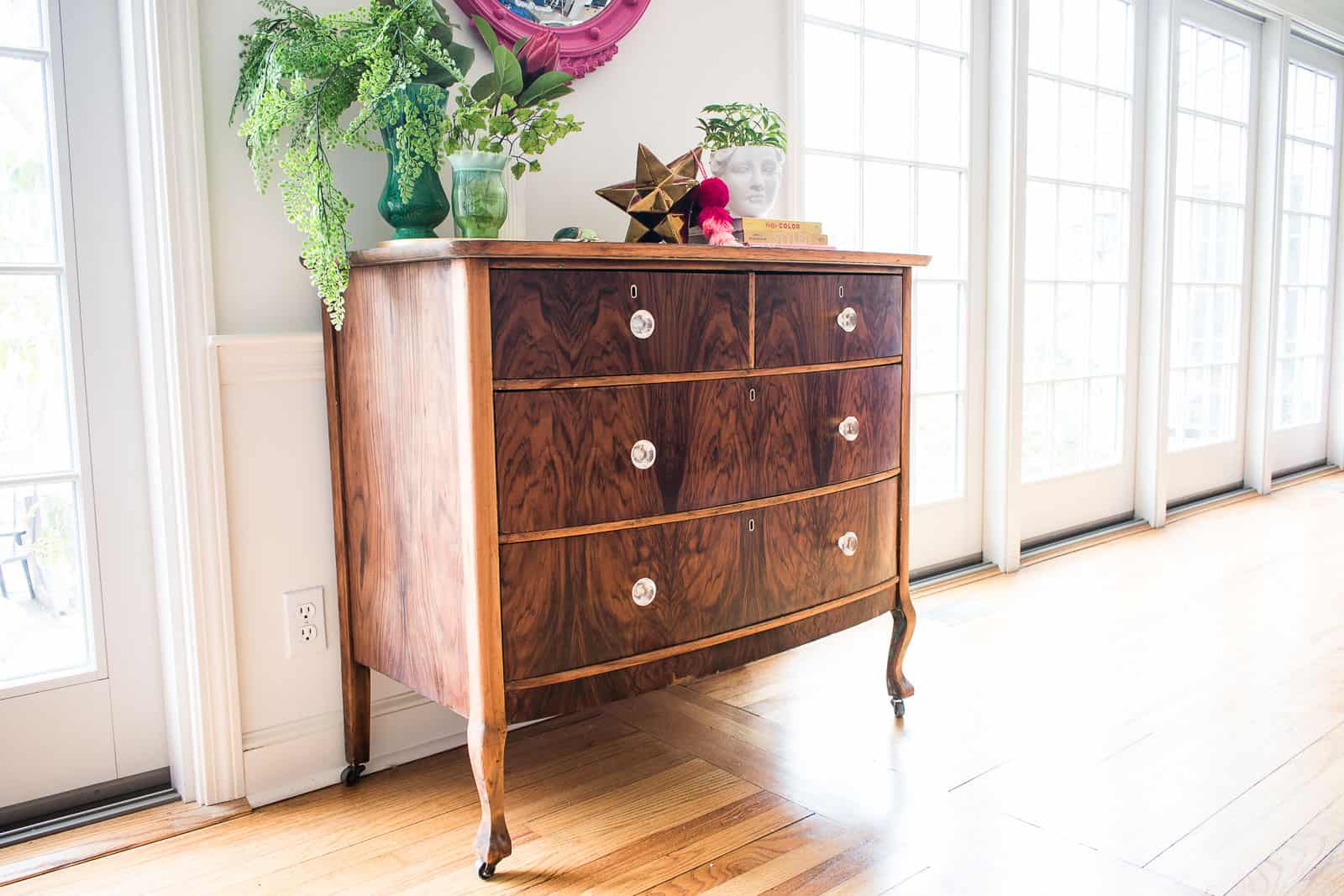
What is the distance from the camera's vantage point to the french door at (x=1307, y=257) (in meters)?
4.87

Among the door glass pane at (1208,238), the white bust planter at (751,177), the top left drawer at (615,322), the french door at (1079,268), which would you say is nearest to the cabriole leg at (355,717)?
the top left drawer at (615,322)

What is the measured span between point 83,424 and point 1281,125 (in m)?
4.78

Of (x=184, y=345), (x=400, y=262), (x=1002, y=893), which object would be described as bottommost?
(x=1002, y=893)

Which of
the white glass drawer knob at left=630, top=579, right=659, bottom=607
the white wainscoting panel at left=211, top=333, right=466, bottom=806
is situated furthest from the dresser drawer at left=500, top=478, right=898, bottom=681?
the white wainscoting panel at left=211, top=333, right=466, bottom=806

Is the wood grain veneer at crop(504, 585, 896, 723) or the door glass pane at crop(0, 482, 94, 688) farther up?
the door glass pane at crop(0, 482, 94, 688)

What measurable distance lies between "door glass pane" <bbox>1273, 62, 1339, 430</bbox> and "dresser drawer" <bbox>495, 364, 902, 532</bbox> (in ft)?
12.2

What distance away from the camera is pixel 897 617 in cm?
214

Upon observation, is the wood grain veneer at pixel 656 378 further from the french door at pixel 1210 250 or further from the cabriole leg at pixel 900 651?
the french door at pixel 1210 250

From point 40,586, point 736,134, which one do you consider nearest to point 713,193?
point 736,134

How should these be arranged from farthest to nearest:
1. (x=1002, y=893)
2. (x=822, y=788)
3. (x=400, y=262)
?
(x=822, y=788), (x=400, y=262), (x=1002, y=893)

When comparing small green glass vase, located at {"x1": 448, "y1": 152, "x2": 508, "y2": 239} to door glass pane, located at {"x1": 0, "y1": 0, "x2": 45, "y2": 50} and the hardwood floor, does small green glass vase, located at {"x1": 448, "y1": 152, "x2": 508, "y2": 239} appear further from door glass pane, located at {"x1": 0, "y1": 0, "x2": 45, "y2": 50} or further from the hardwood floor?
the hardwood floor

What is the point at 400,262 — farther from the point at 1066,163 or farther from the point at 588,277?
the point at 1066,163

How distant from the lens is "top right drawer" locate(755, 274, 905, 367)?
178 centimetres

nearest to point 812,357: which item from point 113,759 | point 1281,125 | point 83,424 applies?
point 83,424
